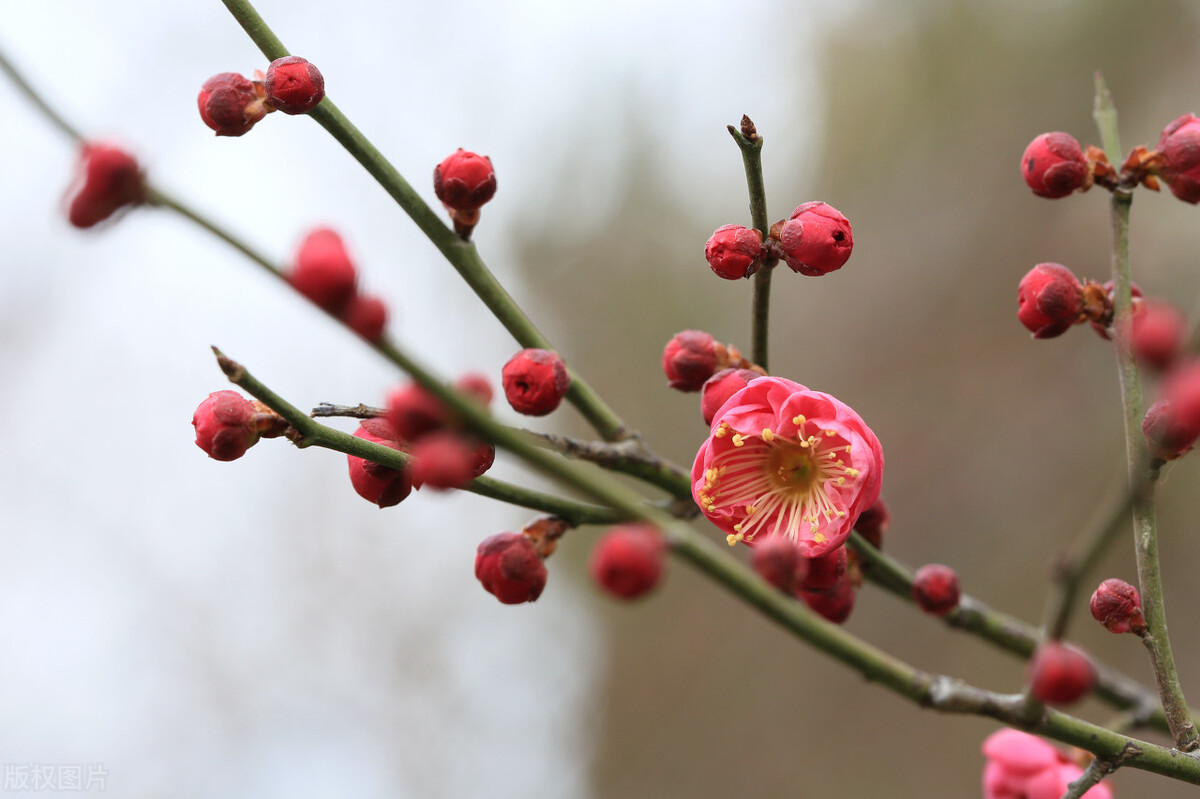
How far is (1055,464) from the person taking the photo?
3.14 metres

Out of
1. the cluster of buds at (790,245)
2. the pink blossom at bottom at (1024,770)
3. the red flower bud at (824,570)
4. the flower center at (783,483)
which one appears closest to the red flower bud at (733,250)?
the cluster of buds at (790,245)

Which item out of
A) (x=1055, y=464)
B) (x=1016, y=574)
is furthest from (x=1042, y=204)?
(x=1016, y=574)

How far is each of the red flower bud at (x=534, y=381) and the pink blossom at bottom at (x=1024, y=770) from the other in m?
0.61

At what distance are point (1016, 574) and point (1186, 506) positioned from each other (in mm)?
704

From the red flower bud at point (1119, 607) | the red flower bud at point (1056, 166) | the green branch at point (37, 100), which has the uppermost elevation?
the red flower bud at point (1056, 166)

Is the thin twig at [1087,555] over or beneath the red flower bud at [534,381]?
beneath

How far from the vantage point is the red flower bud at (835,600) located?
2.70 ft

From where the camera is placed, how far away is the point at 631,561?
38 centimetres

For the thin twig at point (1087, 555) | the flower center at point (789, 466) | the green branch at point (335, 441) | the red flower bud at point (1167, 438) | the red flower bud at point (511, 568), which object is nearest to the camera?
the thin twig at point (1087, 555)

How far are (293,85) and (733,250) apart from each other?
37 centimetres

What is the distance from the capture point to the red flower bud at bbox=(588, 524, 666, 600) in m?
0.38

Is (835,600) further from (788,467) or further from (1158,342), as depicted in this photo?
(1158,342)

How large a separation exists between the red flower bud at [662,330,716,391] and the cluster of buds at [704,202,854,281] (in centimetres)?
9

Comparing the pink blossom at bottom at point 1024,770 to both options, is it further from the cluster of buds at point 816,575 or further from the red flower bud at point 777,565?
the red flower bud at point 777,565
